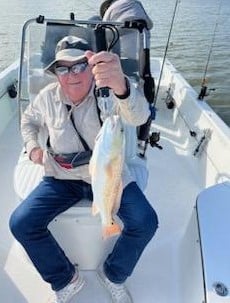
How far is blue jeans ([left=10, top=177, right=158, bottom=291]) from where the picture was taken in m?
2.06

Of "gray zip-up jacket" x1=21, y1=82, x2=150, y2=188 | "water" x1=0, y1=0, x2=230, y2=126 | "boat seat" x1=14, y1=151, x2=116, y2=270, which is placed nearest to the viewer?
"gray zip-up jacket" x1=21, y1=82, x2=150, y2=188

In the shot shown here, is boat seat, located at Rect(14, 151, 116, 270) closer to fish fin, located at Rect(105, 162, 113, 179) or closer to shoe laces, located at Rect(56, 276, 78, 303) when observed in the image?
shoe laces, located at Rect(56, 276, 78, 303)

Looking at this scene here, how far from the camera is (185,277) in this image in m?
2.24

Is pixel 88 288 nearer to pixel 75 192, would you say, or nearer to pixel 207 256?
pixel 75 192

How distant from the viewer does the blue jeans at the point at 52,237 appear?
206 centimetres

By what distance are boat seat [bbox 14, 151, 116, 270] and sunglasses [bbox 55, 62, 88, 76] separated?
696 mm

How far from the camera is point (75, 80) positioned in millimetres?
2049

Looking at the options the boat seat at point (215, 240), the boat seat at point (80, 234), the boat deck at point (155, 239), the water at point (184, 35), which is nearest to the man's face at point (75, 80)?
the boat seat at point (80, 234)

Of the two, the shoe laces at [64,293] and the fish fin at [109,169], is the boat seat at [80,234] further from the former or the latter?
the fish fin at [109,169]

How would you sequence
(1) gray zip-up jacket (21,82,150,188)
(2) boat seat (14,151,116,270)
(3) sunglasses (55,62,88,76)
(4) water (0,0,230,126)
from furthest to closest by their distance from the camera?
(4) water (0,0,230,126) < (2) boat seat (14,151,116,270) < (1) gray zip-up jacket (21,82,150,188) < (3) sunglasses (55,62,88,76)

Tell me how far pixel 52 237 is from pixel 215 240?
→ 802 millimetres

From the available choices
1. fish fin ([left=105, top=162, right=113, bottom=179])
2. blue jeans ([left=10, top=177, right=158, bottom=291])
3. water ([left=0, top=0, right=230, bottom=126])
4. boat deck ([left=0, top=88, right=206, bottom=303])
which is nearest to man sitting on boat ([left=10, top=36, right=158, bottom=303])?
blue jeans ([left=10, top=177, right=158, bottom=291])

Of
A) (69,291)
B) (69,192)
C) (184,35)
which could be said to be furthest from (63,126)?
(184,35)

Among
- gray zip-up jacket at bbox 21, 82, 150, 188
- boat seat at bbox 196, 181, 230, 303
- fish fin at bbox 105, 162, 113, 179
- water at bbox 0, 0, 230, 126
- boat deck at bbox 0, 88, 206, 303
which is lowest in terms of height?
water at bbox 0, 0, 230, 126
